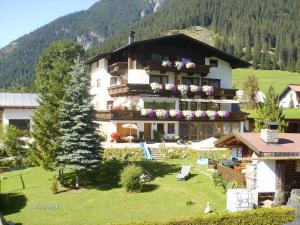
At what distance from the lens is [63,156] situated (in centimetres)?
3098

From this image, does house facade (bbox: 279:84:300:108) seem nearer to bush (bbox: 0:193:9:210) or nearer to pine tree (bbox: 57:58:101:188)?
pine tree (bbox: 57:58:101:188)

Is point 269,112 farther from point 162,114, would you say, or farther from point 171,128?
point 171,128

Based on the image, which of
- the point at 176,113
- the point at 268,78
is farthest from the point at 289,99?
the point at 176,113

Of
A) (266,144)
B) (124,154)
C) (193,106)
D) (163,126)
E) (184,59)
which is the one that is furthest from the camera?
(193,106)

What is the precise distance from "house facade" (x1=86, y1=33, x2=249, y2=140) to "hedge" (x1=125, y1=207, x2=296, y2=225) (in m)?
24.5

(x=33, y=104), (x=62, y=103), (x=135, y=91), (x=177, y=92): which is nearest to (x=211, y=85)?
(x=177, y=92)

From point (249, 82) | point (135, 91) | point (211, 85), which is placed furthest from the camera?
point (249, 82)

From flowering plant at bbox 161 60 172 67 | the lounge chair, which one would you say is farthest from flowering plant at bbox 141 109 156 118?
the lounge chair

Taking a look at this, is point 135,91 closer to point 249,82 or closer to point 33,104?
point 33,104

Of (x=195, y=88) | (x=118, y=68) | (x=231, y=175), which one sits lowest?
(x=231, y=175)

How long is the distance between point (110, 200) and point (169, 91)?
23014mm

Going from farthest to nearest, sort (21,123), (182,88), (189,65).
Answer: (21,123)
(189,65)
(182,88)

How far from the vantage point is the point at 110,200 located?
28516 millimetres

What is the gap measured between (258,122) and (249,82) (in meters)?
41.6
